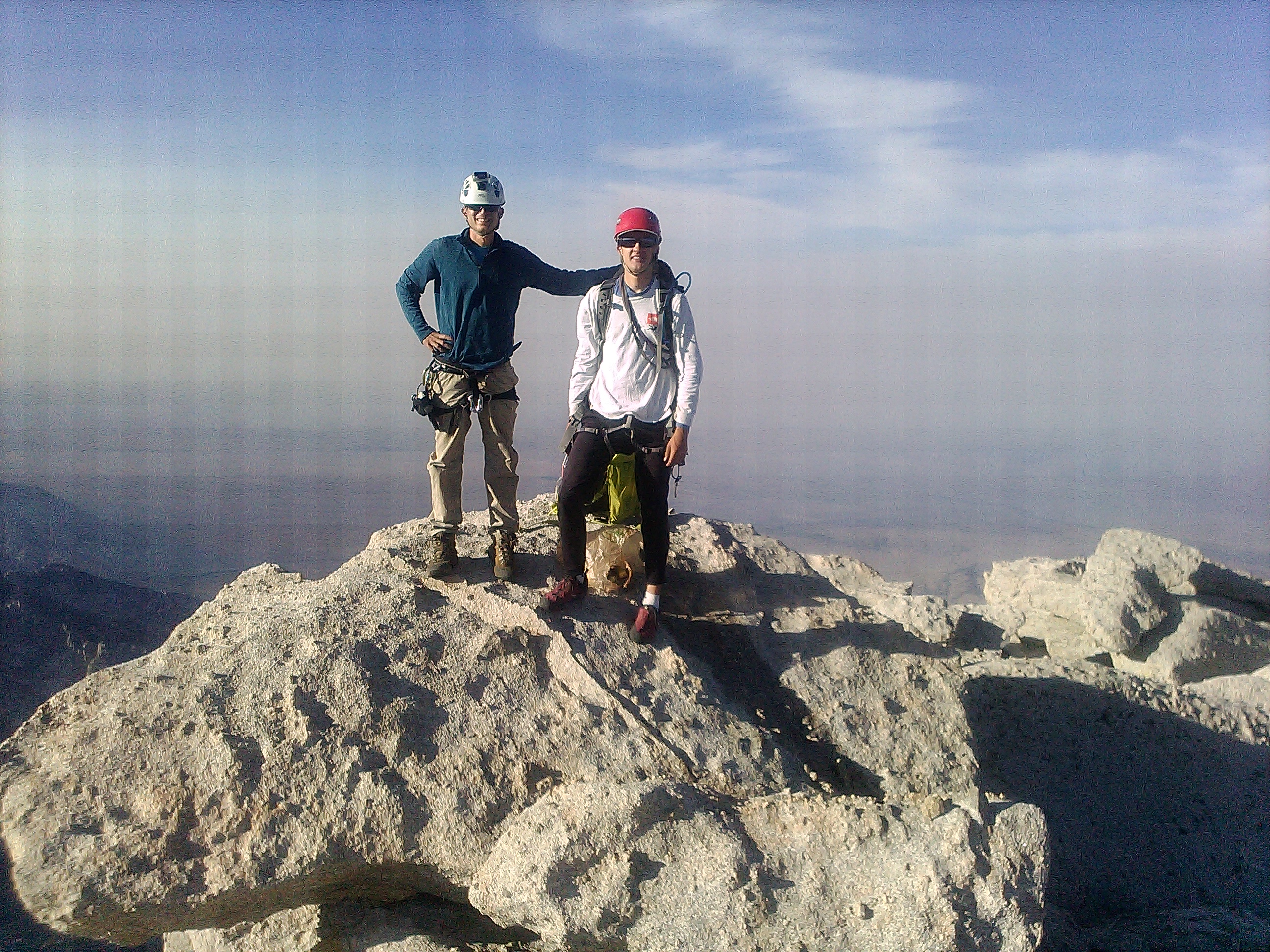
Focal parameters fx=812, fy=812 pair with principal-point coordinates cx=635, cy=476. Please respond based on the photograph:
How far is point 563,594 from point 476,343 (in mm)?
1738

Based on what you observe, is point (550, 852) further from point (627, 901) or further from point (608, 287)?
point (608, 287)

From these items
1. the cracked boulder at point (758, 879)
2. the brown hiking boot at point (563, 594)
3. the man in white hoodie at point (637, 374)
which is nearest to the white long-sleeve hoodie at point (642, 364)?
the man in white hoodie at point (637, 374)

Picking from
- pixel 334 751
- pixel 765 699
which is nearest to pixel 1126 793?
pixel 765 699

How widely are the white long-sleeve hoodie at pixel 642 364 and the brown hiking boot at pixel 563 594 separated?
1142 mm

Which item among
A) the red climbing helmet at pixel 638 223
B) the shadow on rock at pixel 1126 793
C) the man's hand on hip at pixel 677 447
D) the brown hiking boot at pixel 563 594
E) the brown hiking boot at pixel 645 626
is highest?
the red climbing helmet at pixel 638 223

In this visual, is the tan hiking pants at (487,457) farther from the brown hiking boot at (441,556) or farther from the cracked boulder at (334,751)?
the cracked boulder at (334,751)

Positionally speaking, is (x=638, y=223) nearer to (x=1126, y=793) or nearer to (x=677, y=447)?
(x=677, y=447)

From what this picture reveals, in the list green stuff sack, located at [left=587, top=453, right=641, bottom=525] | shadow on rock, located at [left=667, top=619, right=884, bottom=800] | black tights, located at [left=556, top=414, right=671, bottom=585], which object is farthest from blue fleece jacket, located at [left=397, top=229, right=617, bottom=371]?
shadow on rock, located at [left=667, top=619, right=884, bottom=800]

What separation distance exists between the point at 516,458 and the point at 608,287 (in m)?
1.40

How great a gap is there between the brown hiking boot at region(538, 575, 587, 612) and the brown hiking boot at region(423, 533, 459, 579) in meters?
0.70

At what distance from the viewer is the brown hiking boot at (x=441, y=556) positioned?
5.51 m

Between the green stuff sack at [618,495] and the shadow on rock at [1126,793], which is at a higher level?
the green stuff sack at [618,495]

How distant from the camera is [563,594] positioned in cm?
525

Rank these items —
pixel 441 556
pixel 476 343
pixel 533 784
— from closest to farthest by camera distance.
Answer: pixel 533 784, pixel 476 343, pixel 441 556
